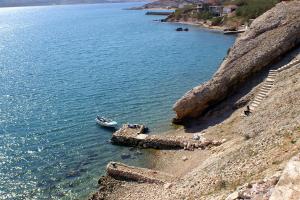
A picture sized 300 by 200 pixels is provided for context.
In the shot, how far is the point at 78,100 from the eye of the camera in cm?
5831

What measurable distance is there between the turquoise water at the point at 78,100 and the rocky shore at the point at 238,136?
320 cm

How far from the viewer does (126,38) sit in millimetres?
126938

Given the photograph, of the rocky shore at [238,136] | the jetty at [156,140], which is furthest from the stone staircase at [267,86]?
the jetty at [156,140]

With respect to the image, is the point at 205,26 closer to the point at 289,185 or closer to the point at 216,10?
the point at 216,10

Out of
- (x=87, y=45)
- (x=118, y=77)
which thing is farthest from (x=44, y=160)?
(x=87, y=45)

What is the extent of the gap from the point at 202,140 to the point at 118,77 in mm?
34695

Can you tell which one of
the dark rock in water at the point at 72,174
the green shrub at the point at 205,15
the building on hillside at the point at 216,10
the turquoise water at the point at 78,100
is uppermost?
the building on hillside at the point at 216,10

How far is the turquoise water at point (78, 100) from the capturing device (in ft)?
125

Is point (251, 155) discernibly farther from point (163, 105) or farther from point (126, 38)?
point (126, 38)

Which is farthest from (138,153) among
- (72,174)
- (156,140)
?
(72,174)

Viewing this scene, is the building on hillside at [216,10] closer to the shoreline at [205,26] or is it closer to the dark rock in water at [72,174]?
the shoreline at [205,26]

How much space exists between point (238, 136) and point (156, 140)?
31.7ft

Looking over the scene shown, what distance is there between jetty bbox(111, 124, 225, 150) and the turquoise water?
1.29 m

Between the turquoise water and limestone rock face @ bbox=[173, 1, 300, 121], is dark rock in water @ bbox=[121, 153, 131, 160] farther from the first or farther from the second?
limestone rock face @ bbox=[173, 1, 300, 121]
